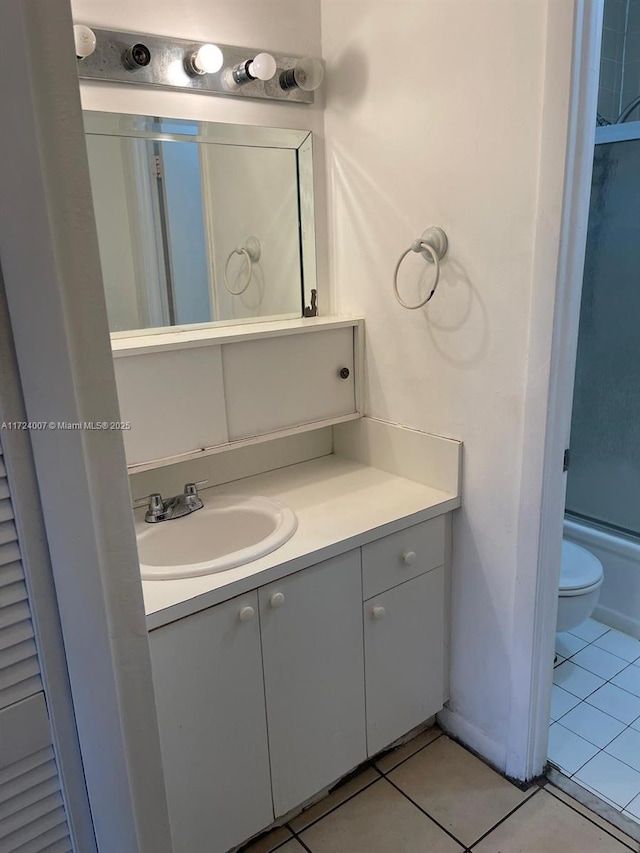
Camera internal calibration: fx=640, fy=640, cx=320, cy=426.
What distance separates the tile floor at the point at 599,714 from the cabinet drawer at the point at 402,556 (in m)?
0.69

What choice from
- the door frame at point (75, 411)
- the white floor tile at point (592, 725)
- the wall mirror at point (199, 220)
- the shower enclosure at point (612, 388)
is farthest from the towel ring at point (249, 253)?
the white floor tile at point (592, 725)

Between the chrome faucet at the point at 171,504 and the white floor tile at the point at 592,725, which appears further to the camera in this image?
the white floor tile at the point at 592,725

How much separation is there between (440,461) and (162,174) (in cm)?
104

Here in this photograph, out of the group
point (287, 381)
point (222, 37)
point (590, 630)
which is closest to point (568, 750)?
point (590, 630)

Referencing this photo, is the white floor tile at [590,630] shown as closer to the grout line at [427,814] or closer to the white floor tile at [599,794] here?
the white floor tile at [599,794]

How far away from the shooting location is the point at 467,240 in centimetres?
157

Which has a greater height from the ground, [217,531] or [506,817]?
[217,531]

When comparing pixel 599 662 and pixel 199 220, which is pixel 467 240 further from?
pixel 599 662

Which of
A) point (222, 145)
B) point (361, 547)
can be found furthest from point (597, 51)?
point (361, 547)

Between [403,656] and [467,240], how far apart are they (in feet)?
3.60

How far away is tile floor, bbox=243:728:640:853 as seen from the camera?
1.56m

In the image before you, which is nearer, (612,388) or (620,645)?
(620,645)

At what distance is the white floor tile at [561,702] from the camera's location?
6.52ft

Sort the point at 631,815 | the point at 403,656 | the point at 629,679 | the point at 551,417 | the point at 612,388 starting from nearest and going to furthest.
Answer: the point at 551,417 < the point at 631,815 < the point at 403,656 < the point at 629,679 < the point at 612,388
